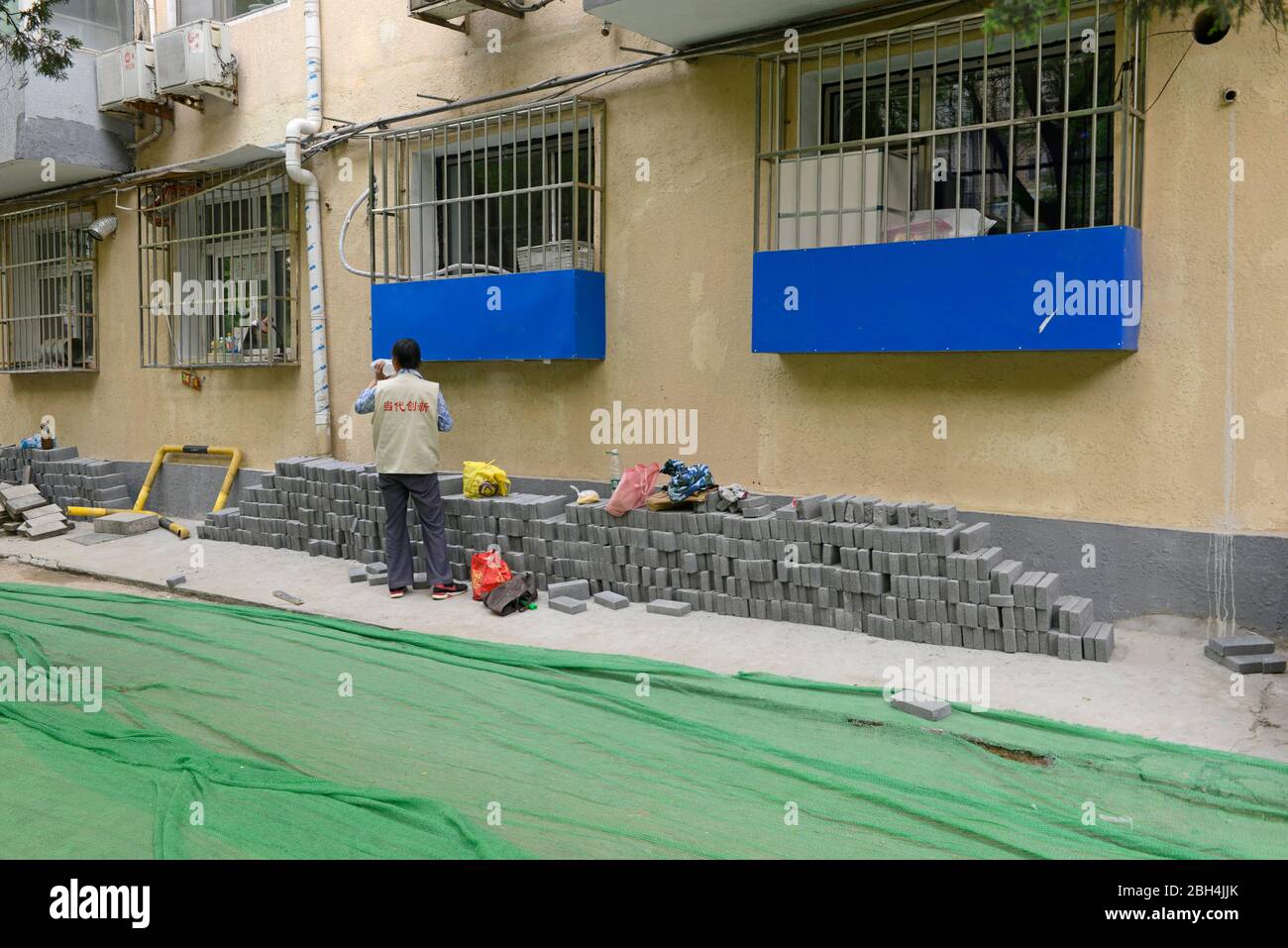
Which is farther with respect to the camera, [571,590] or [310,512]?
[310,512]

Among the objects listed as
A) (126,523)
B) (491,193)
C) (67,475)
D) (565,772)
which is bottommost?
(565,772)

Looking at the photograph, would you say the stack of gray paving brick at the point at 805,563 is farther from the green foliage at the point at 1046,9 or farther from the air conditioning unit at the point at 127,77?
the air conditioning unit at the point at 127,77

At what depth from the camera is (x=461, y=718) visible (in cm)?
552

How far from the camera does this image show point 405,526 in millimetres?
8977

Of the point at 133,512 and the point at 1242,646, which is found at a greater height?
the point at 133,512

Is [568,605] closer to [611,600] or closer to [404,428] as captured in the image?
[611,600]

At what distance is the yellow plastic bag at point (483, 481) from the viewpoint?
9.50 m

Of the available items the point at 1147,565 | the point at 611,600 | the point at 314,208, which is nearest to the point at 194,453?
the point at 314,208

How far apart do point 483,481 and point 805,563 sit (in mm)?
3229

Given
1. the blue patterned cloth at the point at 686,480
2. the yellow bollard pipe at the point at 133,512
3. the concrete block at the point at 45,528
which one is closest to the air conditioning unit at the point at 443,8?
the blue patterned cloth at the point at 686,480

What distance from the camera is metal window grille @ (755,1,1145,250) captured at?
711cm

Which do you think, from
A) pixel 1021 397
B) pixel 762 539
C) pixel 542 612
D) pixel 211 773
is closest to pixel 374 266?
pixel 542 612

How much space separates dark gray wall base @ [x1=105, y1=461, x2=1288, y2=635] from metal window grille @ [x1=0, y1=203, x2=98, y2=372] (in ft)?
41.0

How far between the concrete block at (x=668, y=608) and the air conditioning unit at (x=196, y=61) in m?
8.68
